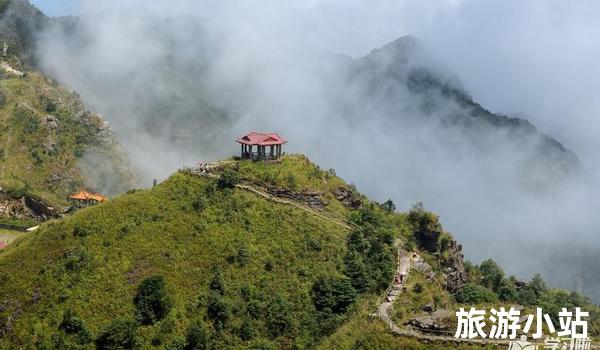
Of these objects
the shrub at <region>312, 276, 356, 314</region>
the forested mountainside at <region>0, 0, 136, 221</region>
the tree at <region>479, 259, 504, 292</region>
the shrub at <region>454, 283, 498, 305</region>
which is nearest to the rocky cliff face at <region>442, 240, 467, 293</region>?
the shrub at <region>454, 283, 498, 305</region>

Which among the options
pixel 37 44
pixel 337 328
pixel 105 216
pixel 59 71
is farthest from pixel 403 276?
pixel 37 44

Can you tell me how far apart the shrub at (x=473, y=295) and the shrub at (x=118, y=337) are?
35951mm

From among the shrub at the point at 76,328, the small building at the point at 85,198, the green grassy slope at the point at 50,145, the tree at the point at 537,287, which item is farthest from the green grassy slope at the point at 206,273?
the green grassy slope at the point at 50,145

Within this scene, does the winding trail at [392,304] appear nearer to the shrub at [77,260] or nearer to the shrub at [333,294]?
the shrub at [333,294]

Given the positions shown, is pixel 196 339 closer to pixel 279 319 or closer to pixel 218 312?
pixel 218 312

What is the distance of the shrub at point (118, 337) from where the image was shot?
172 feet

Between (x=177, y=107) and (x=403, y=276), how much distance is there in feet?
352

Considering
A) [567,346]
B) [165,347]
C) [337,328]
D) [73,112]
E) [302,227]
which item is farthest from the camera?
[73,112]

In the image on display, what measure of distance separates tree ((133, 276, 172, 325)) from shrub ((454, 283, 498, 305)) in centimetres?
3283

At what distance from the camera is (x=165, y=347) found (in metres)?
53.6

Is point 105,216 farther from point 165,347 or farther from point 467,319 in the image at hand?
point 467,319

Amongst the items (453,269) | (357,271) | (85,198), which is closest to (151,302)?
(357,271)

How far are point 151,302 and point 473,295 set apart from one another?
36045mm

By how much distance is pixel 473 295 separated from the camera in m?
70.8
